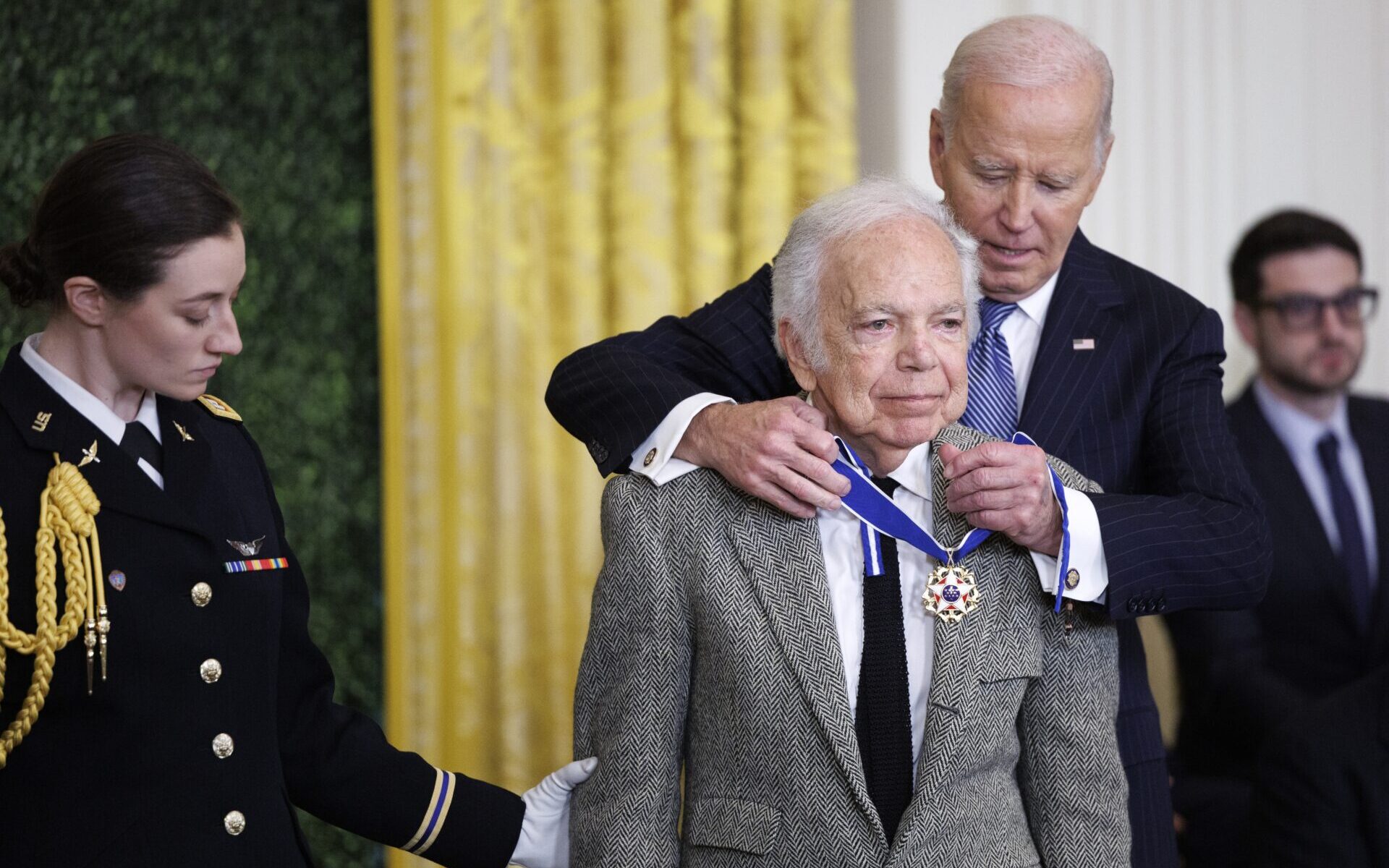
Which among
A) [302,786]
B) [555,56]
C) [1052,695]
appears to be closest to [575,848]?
[302,786]

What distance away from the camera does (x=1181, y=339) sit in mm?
2260

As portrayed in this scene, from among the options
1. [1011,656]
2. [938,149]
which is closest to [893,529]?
[1011,656]

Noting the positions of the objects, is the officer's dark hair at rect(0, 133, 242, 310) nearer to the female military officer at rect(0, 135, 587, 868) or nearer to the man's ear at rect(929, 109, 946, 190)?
the female military officer at rect(0, 135, 587, 868)

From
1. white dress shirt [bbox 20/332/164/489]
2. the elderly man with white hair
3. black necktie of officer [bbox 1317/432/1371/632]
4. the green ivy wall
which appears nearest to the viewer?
white dress shirt [bbox 20/332/164/489]

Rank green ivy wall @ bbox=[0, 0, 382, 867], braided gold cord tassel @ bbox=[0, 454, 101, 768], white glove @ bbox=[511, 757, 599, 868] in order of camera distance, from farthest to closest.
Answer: green ivy wall @ bbox=[0, 0, 382, 867], white glove @ bbox=[511, 757, 599, 868], braided gold cord tassel @ bbox=[0, 454, 101, 768]

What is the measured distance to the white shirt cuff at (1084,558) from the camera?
1899 millimetres

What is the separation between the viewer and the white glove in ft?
6.98

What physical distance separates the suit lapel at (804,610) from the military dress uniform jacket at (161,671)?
62cm

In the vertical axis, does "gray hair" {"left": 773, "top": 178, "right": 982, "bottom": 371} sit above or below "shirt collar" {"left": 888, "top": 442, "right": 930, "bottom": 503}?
above

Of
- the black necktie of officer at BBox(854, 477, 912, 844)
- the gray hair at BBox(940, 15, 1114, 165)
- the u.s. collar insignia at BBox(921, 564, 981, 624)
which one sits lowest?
the black necktie of officer at BBox(854, 477, 912, 844)

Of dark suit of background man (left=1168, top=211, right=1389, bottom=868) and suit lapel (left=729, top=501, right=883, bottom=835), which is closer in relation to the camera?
suit lapel (left=729, top=501, right=883, bottom=835)

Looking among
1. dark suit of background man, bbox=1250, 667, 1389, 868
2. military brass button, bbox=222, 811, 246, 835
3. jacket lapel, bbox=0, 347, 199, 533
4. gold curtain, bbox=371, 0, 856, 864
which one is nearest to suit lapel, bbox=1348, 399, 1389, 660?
dark suit of background man, bbox=1250, 667, 1389, 868

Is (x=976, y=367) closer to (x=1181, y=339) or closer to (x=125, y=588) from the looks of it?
(x=1181, y=339)

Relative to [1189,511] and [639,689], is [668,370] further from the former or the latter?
[1189,511]
